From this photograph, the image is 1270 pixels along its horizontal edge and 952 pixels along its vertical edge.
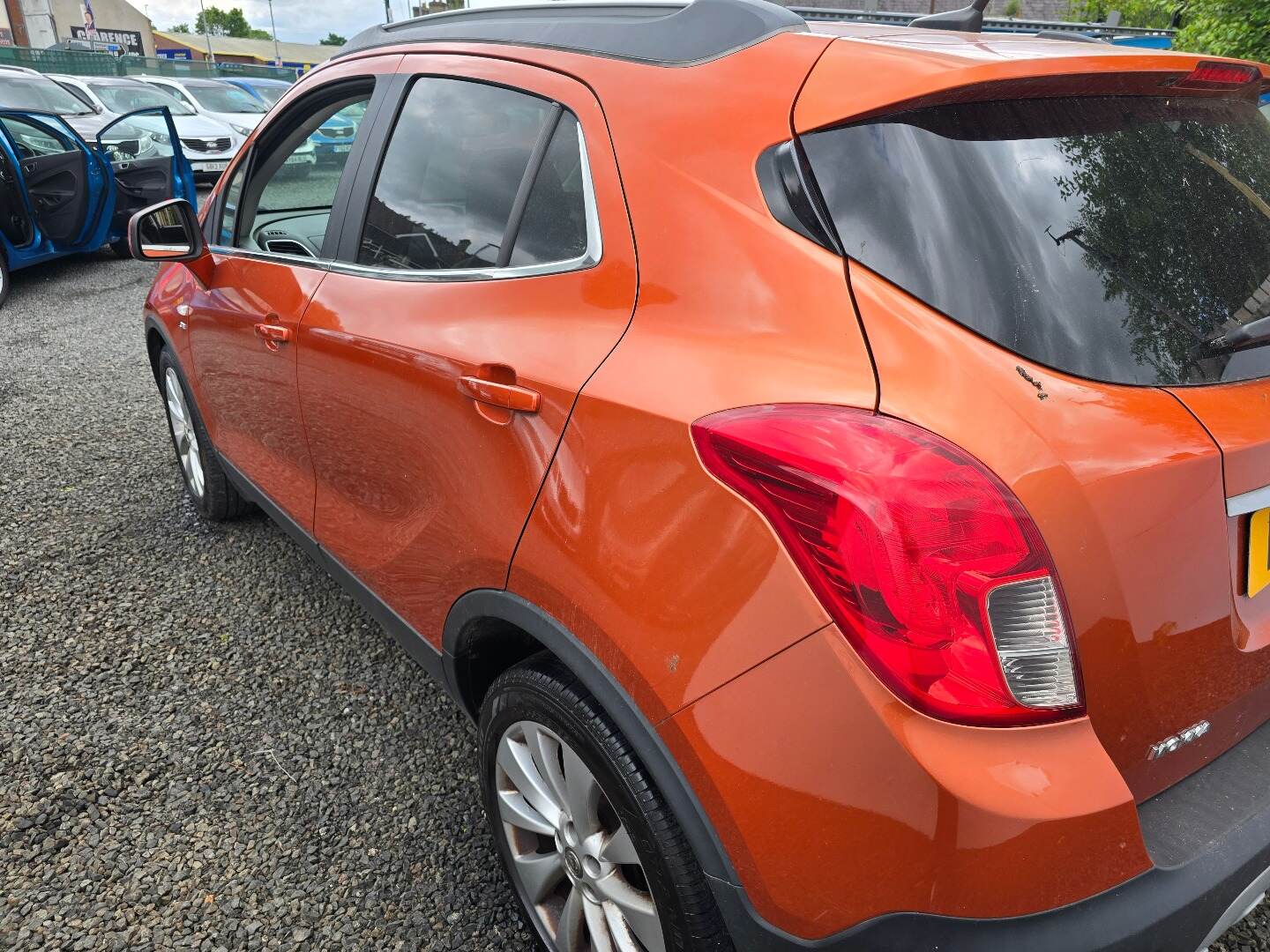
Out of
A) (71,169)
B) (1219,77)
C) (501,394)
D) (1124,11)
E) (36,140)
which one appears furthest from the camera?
(1124,11)

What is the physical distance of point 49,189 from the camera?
8.29 m

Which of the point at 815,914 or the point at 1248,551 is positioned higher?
the point at 1248,551

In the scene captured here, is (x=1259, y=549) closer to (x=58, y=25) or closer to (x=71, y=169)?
(x=71, y=169)

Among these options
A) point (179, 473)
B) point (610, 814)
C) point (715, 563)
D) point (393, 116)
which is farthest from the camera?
point (179, 473)

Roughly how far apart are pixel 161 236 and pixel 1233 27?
29.2 ft

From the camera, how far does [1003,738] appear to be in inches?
44.4

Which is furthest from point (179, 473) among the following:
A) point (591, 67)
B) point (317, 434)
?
point (591, 67)

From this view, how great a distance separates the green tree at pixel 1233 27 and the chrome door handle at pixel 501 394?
843 centimetres

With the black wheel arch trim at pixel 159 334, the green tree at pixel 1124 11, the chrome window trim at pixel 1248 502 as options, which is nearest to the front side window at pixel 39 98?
the black wheel arch trim at pixel 159 334

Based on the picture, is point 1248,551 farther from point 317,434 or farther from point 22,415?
point 22,415

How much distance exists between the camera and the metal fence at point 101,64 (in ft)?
95.0

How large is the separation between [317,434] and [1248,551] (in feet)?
6.89

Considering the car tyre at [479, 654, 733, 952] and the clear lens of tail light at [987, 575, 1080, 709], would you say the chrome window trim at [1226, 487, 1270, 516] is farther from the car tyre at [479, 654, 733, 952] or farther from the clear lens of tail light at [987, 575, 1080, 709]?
the car tyre at [479, 654, 733, 952]

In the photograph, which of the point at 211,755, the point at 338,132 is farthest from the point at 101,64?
the point at 211,755
